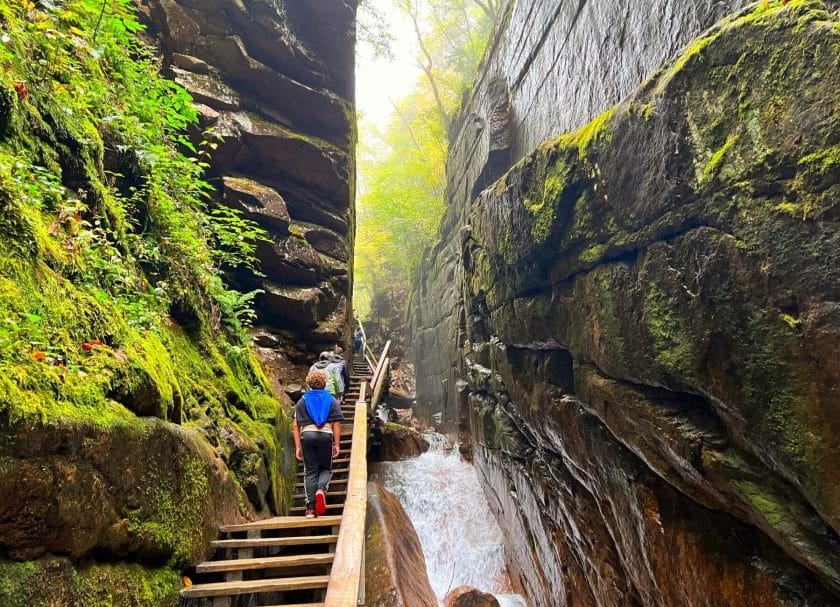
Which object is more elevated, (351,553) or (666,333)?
(666,333)

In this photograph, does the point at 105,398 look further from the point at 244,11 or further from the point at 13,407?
the point at 244,11

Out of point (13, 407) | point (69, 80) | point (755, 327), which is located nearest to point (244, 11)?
point (69, 80)

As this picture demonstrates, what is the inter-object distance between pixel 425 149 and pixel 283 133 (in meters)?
14.6

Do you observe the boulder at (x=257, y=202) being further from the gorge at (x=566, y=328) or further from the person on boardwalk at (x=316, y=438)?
the person on boardwalk at (x=316, y=438)

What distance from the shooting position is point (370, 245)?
88.7 feet

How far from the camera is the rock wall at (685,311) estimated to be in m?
2.62

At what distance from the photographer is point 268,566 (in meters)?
3.52

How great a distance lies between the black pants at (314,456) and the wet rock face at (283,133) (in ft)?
16.0

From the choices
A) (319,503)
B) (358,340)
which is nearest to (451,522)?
(319,503)

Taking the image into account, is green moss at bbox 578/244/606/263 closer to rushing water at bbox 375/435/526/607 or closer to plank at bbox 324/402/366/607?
plank at bbox 324/402/366/607

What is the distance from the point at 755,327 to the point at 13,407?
4.24 m

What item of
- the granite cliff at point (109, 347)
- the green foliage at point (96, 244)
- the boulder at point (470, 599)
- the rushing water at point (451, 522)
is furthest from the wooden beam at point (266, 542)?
the rushing water at point (451, 522)

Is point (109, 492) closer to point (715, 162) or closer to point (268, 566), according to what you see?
point (268, 566)

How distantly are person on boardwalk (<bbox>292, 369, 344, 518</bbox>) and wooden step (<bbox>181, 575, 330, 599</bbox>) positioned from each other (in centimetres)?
136
